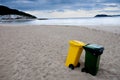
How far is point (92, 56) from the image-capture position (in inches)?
192

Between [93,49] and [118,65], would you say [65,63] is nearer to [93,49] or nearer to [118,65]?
[93,49]

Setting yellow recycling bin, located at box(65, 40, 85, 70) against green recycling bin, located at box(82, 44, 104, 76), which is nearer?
green recycling bin, located at box(82, 44, 104, 76)

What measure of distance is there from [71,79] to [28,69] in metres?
1.50

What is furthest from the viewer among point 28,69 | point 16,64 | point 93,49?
point 16,64

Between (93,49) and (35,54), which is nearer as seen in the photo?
(93,49)

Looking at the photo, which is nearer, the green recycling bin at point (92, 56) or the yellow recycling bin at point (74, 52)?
the green recycling bin at point (92, 56)

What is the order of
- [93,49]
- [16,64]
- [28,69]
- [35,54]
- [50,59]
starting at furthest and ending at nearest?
[35,54] → [50,59] → [16,64] → [28,69] → [93,49]

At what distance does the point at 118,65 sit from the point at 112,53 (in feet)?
5.27

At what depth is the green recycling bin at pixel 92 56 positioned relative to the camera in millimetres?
4738

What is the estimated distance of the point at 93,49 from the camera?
4.74 m

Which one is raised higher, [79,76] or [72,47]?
[72,47]

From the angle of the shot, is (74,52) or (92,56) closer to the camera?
(92,56)

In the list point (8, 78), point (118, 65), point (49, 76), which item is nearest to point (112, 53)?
point (118, 65)

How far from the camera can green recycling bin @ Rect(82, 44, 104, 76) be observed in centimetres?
474
